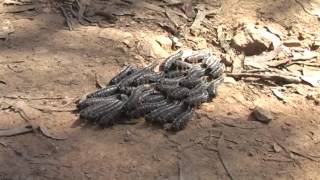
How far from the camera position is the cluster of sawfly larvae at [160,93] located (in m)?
3.57

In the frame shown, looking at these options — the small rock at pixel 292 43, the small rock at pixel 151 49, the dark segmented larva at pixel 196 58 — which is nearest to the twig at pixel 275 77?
the dark segmented larva at pixel 196 58

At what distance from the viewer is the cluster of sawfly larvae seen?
11.7 ft

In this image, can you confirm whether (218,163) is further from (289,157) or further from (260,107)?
(260,107)

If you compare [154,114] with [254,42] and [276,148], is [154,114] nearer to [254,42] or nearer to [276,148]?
[276,148]

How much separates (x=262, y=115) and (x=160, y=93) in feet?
2.38

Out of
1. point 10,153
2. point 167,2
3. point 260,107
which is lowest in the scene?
point 10,153

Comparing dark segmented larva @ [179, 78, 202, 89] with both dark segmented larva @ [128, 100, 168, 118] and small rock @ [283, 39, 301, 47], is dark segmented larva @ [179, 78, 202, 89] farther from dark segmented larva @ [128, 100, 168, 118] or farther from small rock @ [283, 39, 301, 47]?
small rock @ [283, 39, 301, 47]

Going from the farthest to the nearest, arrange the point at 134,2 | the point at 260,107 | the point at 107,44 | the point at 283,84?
the point at 134,2 < the point at 107,44 < the point at 283,84 < the point at 260,107

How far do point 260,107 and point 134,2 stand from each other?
1939 mm

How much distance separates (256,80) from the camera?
164 inches

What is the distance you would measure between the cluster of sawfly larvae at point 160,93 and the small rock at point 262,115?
1.14 ft

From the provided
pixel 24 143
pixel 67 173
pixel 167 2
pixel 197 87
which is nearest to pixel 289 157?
pixel 197 87

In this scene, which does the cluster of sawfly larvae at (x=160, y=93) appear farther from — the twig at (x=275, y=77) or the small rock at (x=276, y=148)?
the small rock at (x=276, y=148)

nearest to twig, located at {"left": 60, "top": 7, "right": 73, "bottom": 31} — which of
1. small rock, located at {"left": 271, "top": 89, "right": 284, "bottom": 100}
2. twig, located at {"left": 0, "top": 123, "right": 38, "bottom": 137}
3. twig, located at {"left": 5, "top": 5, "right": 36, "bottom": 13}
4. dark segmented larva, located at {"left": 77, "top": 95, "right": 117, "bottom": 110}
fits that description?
twig, located at {"left": 5, "top": 5, "right": 36, "bottom": 13}
